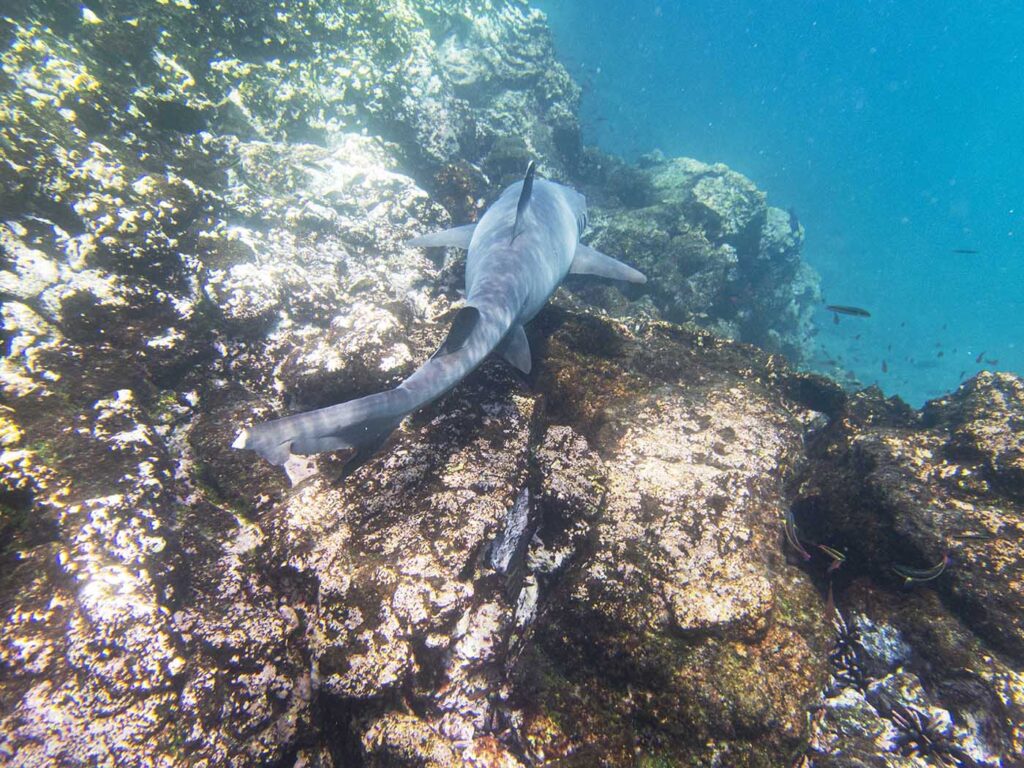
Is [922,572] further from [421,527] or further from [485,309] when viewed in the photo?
[485,309]

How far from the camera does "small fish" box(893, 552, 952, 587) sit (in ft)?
10.2

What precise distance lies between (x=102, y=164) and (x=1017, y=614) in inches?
350

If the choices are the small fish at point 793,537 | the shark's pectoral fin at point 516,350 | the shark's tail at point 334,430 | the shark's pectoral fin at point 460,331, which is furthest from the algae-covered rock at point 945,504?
the shark's tail at point 334,430

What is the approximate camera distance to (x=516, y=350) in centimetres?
392

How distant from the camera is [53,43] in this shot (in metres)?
5.54

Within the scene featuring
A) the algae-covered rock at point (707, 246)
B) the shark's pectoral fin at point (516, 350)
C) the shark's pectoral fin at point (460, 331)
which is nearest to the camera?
the shark's pectoral fin at point (460, 331)

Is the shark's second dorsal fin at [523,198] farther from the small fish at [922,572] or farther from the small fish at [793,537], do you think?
the small fish at [922,572]

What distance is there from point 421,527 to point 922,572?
3690 mm

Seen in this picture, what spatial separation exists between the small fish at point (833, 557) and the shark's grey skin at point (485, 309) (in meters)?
2.83

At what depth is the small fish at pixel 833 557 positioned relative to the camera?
131 inches

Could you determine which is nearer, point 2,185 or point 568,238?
point 2,185

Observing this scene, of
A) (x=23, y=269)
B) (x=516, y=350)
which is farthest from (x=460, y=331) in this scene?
(x=23, y=269)

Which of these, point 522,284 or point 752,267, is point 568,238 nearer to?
point 522,284

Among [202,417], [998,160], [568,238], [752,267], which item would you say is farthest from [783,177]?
[998,160]
